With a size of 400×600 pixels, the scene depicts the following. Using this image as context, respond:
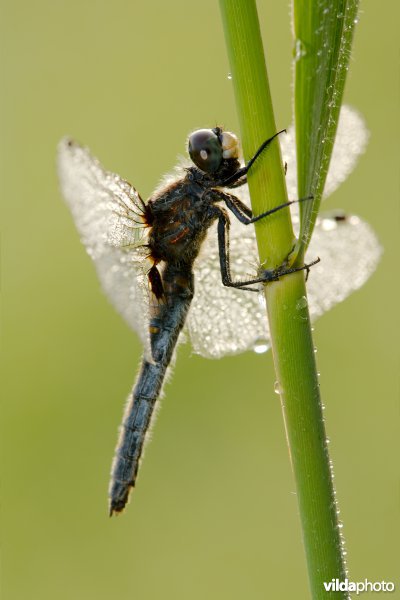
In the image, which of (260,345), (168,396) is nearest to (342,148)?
(260,345)

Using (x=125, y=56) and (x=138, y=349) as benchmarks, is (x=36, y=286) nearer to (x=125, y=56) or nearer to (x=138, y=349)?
(x=138, y=349)

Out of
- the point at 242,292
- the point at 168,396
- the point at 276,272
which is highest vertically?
the point at 168,396

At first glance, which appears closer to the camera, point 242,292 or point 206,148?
point 206,148

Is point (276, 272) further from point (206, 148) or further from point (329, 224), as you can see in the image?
point (329, 224)

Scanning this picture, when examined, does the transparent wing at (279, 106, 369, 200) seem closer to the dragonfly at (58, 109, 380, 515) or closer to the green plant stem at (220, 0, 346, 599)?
the dragonfly at (58, 109, 380, 515)

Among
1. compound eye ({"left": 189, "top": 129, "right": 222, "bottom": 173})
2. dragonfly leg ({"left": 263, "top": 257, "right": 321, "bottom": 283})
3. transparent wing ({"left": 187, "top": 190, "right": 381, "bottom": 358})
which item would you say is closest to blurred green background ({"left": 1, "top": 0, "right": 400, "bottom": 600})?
transparent wing ({"left": 187, "top": 190, "right": 381, "bottom": 358})

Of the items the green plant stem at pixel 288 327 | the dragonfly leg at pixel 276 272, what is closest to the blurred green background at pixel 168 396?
the green plant stem at pixel 288 327
